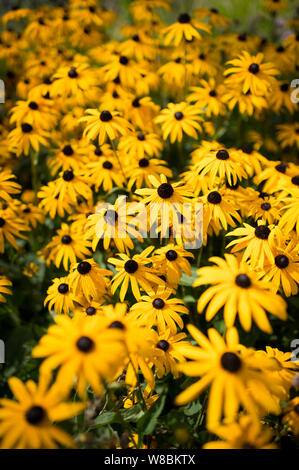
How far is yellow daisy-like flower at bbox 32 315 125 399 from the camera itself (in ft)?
4.62

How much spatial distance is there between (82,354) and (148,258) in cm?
108

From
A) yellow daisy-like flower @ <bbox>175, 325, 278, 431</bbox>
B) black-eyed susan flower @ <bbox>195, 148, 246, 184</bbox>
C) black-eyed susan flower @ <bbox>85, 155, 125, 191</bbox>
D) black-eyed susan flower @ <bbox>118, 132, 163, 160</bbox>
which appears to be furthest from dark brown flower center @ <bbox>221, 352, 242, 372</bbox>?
black-eyed susan flower @ <bbox>118, 132, 163, 160</bbox>

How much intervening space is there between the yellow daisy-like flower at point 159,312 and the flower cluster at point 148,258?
0.03 feet

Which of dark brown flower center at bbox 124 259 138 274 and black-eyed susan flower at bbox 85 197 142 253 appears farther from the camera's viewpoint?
black-eyed susan flower at bbox 85 197 142 253

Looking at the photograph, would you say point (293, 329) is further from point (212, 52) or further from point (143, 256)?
point (212, 52)

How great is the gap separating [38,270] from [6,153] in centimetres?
113

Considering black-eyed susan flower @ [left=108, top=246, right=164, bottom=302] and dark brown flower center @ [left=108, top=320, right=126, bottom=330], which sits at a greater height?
black-eyed susan flower @ [left=108, top=246, right=164, bottom=302]

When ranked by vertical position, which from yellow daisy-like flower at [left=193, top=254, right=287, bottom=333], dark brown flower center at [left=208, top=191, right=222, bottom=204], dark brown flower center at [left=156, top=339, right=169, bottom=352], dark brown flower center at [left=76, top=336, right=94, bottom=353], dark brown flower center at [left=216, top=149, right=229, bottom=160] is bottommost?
dark brown flower center at [left=156, top=339, right=169, bottom=352]

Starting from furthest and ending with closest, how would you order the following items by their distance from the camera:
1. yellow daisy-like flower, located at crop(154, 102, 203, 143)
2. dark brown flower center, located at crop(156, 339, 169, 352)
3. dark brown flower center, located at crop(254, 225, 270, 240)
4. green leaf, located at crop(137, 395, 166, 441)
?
yellow daisy-like flower, located at crop(154, 102, 203, 143) < dark brown flower center, located at crop(254, 225, 270, 240) < dark brown flower center, located at crop(156, 339, 169, 352) < green leaf, located at crop(137, 395, 166, 441)

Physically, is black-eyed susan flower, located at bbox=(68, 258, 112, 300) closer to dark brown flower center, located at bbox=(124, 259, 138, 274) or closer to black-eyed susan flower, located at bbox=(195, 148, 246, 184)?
dark brown flower center, located at bbox=(124, 259, 138, 274)

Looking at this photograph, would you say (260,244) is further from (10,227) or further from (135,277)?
(10,227)

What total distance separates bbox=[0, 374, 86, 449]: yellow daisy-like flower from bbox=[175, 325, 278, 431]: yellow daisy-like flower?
0.40 metres

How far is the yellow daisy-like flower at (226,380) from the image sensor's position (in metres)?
1.41

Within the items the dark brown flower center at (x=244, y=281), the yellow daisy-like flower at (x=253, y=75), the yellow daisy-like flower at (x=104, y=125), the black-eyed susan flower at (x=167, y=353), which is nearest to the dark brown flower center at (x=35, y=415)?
the black-eyed susan flower at (x=167, y=353)
